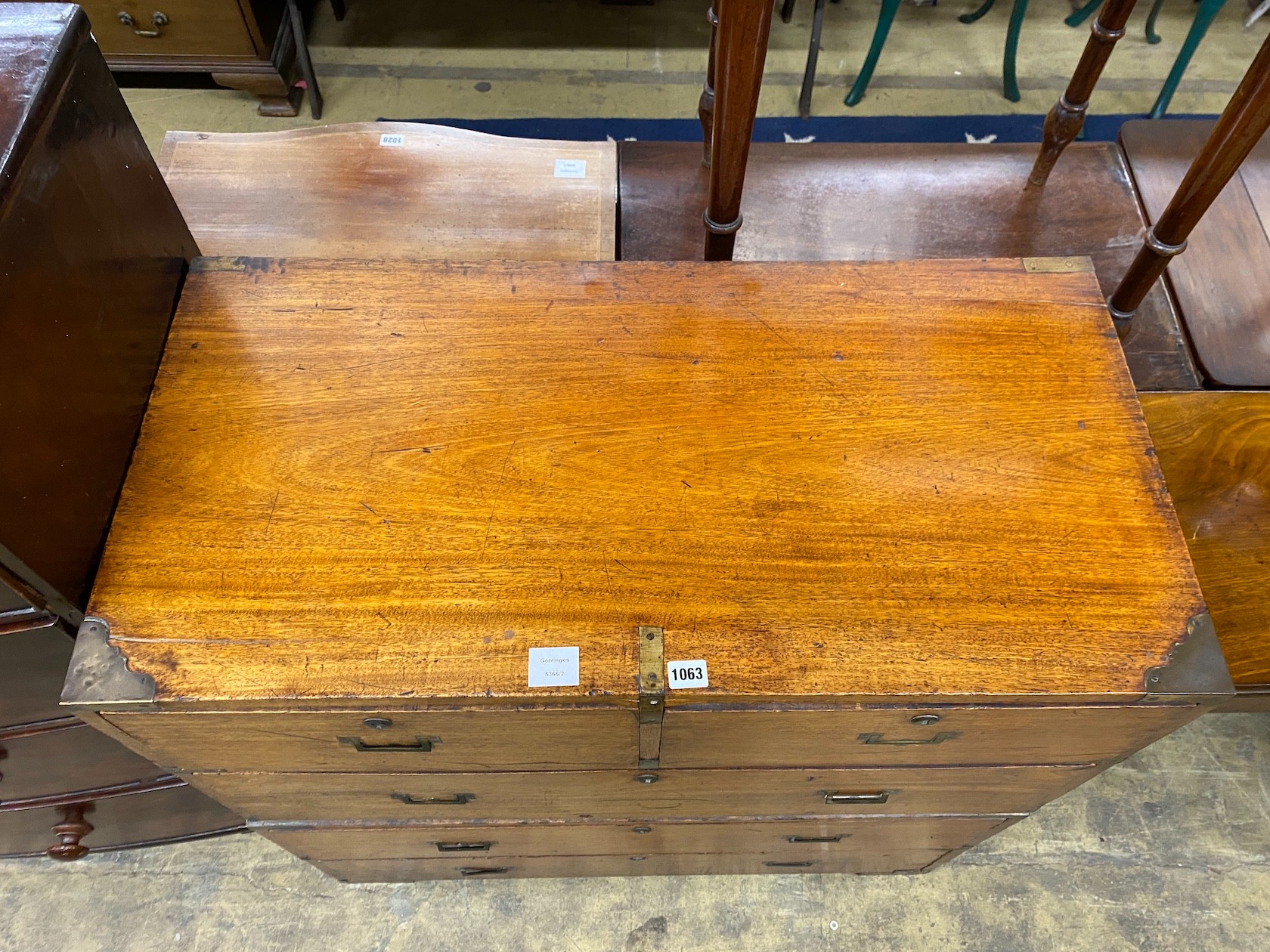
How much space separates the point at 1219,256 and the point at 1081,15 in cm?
175

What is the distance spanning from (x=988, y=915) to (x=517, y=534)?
1290mm

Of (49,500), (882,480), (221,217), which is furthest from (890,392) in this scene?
(221,217)

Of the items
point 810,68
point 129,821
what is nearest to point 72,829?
point 129,821

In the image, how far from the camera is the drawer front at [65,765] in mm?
1201

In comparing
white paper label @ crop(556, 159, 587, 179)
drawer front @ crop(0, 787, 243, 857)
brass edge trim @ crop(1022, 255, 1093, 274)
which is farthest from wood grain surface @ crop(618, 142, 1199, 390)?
drawer front @ crop(0, 787, 243, 857)

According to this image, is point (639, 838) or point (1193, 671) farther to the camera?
point (639, 838)

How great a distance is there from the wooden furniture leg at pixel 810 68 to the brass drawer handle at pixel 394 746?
2.35 m

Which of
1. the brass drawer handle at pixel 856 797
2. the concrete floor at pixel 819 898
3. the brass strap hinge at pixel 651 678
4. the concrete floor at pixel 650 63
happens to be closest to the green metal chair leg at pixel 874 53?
the concrete floor at pixel 650 63

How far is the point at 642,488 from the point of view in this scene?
96cm

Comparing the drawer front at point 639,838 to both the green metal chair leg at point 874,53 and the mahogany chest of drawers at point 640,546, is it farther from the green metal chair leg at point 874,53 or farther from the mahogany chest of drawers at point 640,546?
the green metal chair leg at point 874,53

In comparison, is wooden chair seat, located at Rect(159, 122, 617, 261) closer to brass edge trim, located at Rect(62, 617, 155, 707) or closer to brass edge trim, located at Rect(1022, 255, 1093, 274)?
brass edge trim, located at Rect(1022, 255, 1093, 274)

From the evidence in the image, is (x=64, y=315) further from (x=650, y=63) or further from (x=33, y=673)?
(x=650, y=63)

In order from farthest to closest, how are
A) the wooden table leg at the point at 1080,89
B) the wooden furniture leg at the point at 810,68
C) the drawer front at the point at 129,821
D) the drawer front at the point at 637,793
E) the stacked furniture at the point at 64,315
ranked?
the wooden furniture leg at the point at 810,68 → the wooden table leg at the point at 1080,89 → the drawer front at the point at 129,821 → the drawer front at the point at 637,793 → the stacked furniture at the point at 64,315

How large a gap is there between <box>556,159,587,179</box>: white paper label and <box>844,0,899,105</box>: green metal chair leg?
145cm
